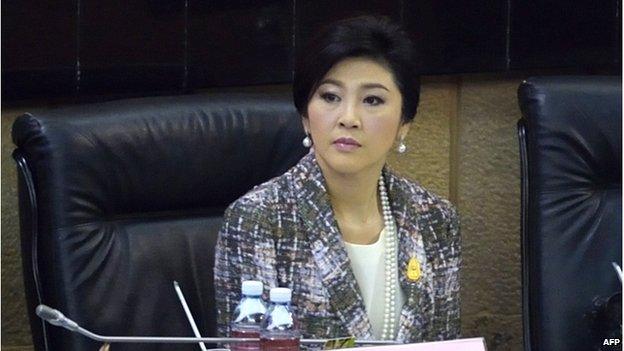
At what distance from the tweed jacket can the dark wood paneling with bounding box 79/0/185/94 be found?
1.72 ft

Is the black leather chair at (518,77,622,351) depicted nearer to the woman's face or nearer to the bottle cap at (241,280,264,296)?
the woman's face

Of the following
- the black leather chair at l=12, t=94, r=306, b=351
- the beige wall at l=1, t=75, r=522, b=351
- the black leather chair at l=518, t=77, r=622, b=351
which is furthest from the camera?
the beige wall at l=1, t=75, r=522, b=351

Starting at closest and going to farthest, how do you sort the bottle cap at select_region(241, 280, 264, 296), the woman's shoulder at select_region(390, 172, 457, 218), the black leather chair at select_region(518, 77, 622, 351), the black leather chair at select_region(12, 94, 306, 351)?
the bottle cap at select_region(241, 280, 264, 296)
the black leather chair at select_region(12, 94, 306, 351)
the woman's shoulder at select_region(390, 172, 457, 218)
the black leather chair at select_region(518, 77, 622, 351)

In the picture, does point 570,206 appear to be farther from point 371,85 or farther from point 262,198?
point 262,198

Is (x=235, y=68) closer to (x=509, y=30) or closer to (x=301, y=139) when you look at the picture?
(x=301, y=139)

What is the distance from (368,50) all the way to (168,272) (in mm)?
536

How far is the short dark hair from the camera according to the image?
7.38 feet

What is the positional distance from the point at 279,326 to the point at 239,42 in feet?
3.43

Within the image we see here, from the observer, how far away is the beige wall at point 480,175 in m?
3.02

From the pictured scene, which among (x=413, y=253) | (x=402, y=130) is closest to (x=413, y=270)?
(x=413, y=253)

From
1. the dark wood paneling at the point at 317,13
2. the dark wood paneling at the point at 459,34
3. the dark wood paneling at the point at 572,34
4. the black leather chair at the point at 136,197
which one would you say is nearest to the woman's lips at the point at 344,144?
the black leather chair at the point at 136,197

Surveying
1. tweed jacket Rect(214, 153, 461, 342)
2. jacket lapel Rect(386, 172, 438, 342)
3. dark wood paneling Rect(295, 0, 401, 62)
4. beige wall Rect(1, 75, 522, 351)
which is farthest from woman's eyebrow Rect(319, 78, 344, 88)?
beige wall Rect(1, 75, 522, 351)

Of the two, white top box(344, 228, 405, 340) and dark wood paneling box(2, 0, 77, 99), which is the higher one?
dark wood paneling box(2, 0, 77, 99)

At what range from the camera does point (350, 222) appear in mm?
2314
